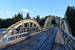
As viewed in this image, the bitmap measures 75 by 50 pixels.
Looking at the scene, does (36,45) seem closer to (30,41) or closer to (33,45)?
(33,45)

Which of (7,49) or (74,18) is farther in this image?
(74,18)

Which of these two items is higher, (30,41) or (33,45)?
(33,45)

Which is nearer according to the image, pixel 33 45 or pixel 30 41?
pixel 33 45

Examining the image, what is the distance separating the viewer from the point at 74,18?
463 feet

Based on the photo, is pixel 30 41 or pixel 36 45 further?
pixel 30 41

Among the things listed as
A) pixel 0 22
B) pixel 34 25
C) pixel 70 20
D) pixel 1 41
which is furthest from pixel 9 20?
pixel 1 41

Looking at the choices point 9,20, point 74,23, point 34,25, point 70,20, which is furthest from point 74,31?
point 34,25

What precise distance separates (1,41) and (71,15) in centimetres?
12515

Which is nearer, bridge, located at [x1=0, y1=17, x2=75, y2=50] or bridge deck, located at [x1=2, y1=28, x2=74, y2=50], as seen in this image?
bridge, located at [x1=0, y1=17, x2=75, y2=50]

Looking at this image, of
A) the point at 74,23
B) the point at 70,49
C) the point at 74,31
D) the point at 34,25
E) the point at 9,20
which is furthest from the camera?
the point at 9,20

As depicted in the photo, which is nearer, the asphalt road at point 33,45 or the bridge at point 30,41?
the bridge at point 30,41

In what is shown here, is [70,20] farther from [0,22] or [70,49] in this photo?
[70,49]

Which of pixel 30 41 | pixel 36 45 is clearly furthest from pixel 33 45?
pixel 30 41

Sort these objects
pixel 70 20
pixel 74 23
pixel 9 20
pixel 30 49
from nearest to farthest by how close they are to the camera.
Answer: pixel 30 49
pixel 74 23
pixel 70 20
pixel 9 20
